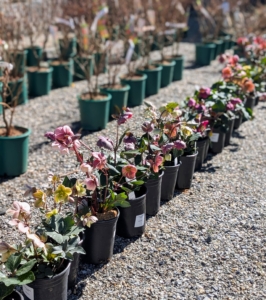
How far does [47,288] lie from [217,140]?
2450 millimetres

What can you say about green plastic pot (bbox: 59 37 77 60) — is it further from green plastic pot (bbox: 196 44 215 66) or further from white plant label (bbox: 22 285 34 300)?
white plant label (bbox: 22 285 34 300)

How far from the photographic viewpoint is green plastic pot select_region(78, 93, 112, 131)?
14.8ft

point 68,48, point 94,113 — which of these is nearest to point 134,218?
A: point 94,113

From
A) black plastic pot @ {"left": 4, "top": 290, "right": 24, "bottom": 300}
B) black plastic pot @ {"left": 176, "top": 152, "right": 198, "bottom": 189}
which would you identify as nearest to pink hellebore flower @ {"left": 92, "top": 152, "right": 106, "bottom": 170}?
black plastic pot @ {"left": 4, "top": 290, "right": 24, "bottom": 300}

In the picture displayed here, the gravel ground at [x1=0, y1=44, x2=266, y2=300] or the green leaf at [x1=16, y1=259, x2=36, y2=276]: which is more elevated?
the green leaf at [x1=16, y1=259, x2=36, y2=276]

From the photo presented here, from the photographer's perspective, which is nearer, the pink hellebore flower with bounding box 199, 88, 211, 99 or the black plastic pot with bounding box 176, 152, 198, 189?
the black plastic pot with bounding box 176, 152, 198, 189

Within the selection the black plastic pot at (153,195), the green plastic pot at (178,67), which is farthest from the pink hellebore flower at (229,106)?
the green plastic pot at (178,67)

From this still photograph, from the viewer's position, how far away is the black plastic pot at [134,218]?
8.91 feet

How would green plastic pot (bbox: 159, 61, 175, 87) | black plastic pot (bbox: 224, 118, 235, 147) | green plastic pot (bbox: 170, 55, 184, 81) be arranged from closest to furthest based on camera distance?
1. black plastic pot (bbox: 224, 118, 235, 147)
2. green plastic pot (bbox: 159, 61, 175, 87)
3. green plastic pot (bbox: 170, 55, 184, 81)

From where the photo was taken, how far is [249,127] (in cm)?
497

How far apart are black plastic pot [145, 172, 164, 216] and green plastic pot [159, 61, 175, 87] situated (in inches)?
139

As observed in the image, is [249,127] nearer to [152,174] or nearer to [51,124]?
[51,124]

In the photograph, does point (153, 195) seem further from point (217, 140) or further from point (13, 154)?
point (217, 140)

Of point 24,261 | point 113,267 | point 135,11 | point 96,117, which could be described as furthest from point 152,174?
point 135,11
